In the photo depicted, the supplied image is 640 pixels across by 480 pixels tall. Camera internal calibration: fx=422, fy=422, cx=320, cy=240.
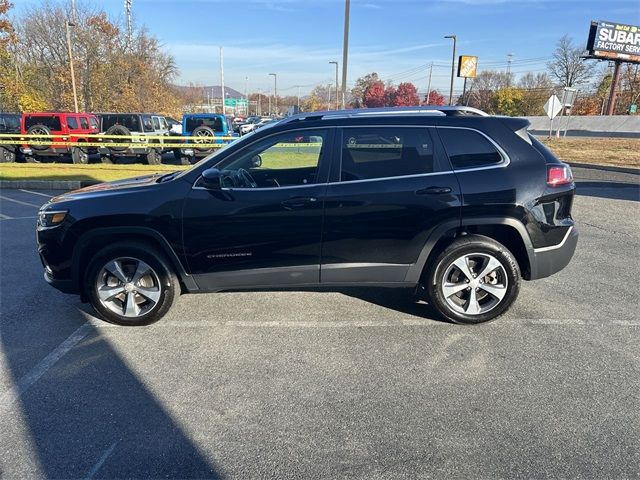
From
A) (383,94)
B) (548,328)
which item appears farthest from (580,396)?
(383,94)

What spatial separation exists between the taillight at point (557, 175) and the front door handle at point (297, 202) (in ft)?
6.67

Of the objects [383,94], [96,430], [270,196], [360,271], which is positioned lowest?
[96,430]

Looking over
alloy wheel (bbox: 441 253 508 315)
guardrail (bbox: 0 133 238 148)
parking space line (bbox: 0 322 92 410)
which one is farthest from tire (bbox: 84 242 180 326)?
guardrail (bbox: 0 133 238 148)

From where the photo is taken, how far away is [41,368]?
316cm

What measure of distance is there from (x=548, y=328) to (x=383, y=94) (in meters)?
73.3

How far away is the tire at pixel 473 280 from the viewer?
12.0ft

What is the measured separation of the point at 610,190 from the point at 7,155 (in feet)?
69.1

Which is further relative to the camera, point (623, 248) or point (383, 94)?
point (383, 94)

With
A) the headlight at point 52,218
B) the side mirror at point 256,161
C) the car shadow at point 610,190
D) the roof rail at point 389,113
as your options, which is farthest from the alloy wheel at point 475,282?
the car shadow at point 610,190

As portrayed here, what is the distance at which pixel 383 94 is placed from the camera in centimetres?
7188

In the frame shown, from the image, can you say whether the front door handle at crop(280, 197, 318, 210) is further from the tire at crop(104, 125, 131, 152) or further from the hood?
the tire at crop(104, 125, 131, 152)

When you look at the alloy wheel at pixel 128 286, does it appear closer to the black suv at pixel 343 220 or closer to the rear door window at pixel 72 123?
the black suv at pixel 343 220

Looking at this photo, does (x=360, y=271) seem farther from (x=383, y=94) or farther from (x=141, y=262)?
(x=383, y=94)

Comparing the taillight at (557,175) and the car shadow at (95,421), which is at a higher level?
the taillight at (557,175)
